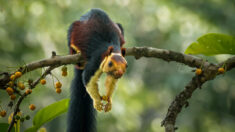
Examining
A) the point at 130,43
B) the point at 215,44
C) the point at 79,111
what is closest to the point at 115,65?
the point at 215,44

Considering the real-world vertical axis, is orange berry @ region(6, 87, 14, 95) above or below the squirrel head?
below

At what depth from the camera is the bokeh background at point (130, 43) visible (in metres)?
5.06

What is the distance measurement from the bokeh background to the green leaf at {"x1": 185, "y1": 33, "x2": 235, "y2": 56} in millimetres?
3028

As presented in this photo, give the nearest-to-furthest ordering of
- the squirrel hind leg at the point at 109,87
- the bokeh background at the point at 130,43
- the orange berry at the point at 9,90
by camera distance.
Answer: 1. the orange berry at the point at 9,90
2. the squirrel hind leg at the point at 109,87
3. the bokeh background at the point at 130,43

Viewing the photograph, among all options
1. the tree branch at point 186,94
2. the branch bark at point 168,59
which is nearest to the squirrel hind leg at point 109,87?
the branch bark at point 168,59

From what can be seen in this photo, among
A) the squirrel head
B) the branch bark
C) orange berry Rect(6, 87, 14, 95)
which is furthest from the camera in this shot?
the squirrel head

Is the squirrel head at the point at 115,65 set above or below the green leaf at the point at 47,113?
above

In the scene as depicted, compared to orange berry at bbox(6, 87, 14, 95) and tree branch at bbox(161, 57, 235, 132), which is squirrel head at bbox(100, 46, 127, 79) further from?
orange berry at bbox(6, 87, 14, 95)

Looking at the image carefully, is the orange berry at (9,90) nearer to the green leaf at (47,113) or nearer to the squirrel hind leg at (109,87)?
the green leaf at (47,113)

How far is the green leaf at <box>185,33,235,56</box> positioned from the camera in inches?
54.8

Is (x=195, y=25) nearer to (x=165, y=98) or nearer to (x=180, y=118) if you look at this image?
(x=180, y=118)

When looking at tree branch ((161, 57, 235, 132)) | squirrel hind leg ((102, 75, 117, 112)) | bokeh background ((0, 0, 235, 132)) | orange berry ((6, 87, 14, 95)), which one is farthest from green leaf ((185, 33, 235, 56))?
bokeh background ((0, 0, 235, 132))

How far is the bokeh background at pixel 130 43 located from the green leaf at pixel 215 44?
3.03 metres

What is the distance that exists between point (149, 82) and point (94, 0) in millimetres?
2601
